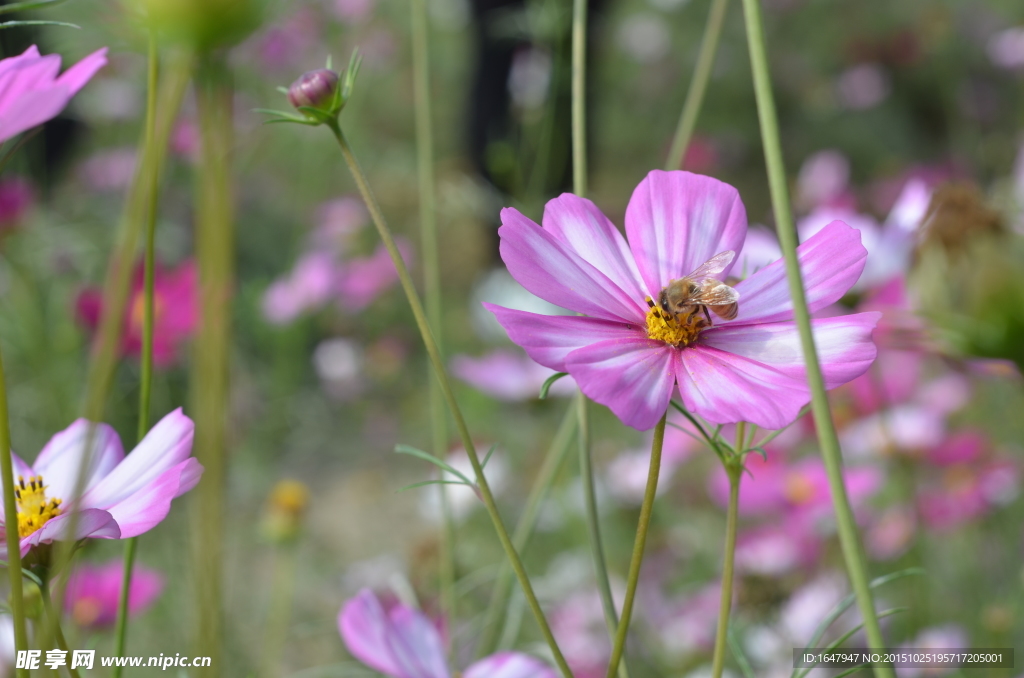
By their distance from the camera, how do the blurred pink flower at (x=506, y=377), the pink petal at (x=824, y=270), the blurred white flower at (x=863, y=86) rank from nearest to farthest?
the pink petal at (x=824, y=270)
the blurred pink flower at (x=506, y=377)
the blurred white flower at (x=863, y=86)

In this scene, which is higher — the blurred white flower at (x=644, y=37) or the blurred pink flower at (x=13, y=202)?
the blurred white flower at (x=644, y=37)

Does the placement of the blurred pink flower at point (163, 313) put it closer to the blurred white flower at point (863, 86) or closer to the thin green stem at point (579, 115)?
the thin green stem at point (579, 115)

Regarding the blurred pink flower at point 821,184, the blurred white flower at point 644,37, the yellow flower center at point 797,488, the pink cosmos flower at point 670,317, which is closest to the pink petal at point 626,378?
the pink cosmos flower at point 670,317

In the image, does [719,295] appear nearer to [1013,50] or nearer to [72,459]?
[72,459]

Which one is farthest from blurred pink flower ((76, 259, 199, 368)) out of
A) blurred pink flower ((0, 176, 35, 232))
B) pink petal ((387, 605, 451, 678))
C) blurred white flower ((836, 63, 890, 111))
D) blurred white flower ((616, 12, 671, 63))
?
blurred white flower ((836, 63, 890, 111))

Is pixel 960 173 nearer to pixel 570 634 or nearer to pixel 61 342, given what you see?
pixel 570 634

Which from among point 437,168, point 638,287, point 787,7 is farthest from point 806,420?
point 787,7
